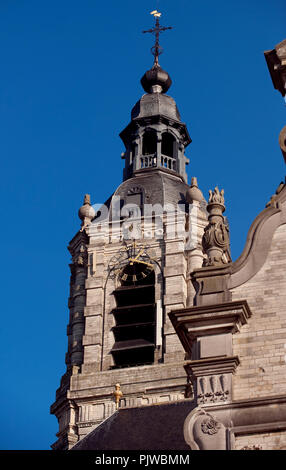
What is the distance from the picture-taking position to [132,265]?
52.8 m

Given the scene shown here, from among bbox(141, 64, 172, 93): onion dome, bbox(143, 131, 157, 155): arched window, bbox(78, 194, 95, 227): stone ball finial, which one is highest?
bbox(141, 64, 172, 93): onion dome

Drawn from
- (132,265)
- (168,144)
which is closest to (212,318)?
(132,265)

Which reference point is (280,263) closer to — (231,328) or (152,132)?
(231,328)

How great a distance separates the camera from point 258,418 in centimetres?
2439

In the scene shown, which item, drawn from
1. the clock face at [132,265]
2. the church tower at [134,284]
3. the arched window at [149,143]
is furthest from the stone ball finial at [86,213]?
the arched window at [149,143]

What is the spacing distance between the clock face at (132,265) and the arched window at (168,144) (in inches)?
268

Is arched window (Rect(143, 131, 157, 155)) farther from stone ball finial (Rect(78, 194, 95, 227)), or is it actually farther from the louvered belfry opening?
the louvered belfry opening

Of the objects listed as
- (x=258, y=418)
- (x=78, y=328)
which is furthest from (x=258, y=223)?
(x=78, y=328)

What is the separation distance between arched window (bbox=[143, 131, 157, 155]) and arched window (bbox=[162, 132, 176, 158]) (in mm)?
457

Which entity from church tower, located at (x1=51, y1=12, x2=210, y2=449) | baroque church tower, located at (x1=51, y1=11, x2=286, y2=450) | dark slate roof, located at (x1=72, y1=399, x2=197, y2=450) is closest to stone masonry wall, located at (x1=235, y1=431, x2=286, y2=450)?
baroque church tower, located at (x1=51, y1=11, x2=286, y2=450)

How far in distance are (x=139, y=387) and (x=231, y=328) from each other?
23.6m

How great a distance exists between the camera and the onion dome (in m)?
61.4

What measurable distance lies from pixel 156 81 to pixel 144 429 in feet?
117

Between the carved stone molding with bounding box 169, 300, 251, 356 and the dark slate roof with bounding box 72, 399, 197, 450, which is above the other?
the carved stone molding with bounding box 169, 300, 251, 356
